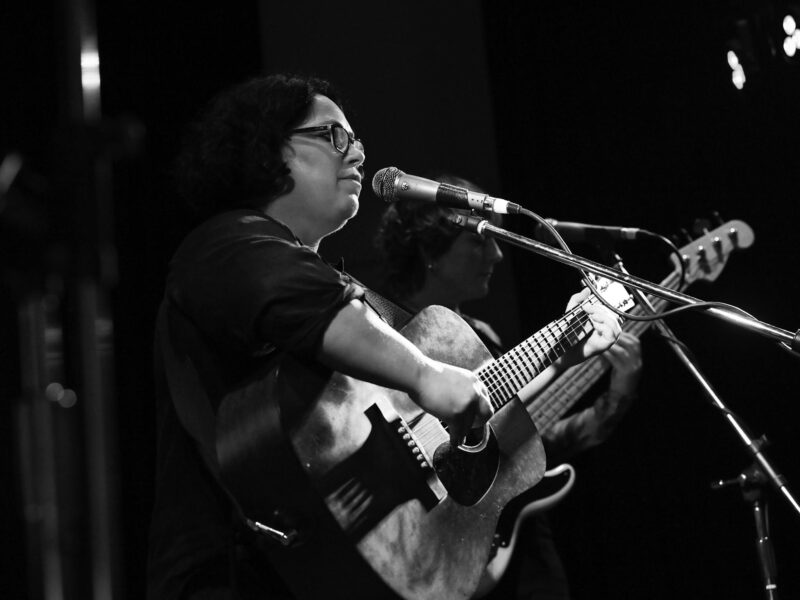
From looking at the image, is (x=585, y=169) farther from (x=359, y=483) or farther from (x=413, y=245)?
(x=359, y=483)

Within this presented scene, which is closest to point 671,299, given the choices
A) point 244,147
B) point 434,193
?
point 434,193

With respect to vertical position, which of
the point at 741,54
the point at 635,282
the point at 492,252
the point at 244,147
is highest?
the point at 741,54

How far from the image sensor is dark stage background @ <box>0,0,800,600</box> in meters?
3.31

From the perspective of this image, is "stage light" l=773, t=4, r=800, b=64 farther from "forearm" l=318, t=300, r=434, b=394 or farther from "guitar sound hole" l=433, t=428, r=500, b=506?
"forearm" l=318, t=300, r=434, b=394

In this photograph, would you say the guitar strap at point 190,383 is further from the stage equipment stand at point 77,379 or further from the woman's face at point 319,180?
the stage equipment stand at point 77,379

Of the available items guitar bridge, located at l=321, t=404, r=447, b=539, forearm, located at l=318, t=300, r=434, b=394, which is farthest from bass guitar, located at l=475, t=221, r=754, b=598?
forearm, located at l=318, t=300, r=434, b=394

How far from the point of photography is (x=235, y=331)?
70.3 inches

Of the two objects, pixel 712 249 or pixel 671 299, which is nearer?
pixel 671 299

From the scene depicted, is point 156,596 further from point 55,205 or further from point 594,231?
point 594,231

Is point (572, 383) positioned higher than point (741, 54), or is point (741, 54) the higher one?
point (741, 54)

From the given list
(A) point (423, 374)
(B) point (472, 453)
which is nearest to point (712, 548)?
(B) point (472, 453)

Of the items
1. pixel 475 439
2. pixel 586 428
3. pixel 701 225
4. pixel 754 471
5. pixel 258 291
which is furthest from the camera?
pixel 701 225

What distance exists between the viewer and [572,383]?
3320 mm

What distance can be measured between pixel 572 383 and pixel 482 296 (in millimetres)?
538
